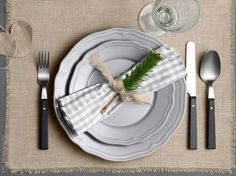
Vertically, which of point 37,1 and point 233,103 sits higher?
point 37,1

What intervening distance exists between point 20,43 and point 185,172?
0.37 m

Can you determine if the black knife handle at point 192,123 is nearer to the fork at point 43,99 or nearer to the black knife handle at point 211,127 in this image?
the black knife handle at point 211,127

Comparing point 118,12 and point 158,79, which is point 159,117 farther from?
point 118,12

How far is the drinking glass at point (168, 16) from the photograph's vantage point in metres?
0.88

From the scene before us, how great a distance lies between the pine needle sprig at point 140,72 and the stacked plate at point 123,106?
36mm

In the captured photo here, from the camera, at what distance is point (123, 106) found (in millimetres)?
891

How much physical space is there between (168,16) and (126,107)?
0.17 metres

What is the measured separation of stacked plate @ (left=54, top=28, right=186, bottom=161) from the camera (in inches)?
34.1

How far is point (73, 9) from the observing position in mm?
901

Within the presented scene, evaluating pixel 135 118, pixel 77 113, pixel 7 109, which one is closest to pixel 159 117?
pixel 135 118

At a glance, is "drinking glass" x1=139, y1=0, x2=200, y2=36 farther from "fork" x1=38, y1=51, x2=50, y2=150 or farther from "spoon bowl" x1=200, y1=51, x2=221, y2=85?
"fork" x1=38, y1=51, x2=50, y2=150

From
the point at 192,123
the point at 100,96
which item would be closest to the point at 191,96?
the point at 192,123

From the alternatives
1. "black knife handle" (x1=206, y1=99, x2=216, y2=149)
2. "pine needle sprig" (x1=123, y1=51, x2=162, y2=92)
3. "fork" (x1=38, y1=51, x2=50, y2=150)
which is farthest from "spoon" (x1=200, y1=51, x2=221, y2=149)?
"fork" (x1=38, y1=51, x2=50, y2=150)

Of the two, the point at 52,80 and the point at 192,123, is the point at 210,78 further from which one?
the point at 52,80
